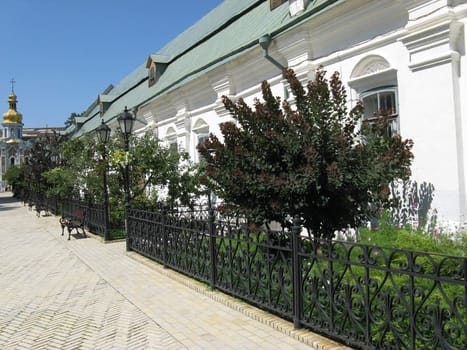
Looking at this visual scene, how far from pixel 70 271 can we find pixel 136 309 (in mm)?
3592

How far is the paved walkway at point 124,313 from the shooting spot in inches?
187

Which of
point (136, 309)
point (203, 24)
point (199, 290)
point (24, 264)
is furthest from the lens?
point (203, 24)

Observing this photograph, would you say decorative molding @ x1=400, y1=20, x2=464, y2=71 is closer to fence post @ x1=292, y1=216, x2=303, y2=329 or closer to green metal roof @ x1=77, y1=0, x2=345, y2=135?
green metal roof @ x1=77, y1=0, x2=345, y2=135

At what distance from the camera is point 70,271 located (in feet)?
29.6

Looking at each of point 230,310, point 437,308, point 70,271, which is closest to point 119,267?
point 70,271

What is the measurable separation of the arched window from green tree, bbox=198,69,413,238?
6.43 feet

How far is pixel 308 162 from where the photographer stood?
5664 mm

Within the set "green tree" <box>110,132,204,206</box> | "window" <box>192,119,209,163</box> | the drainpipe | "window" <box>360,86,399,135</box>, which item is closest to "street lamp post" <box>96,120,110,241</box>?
"green tree" <box>110,132,204,206</box>

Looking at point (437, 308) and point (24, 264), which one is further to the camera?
point (24, 264)

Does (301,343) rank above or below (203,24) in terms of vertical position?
below

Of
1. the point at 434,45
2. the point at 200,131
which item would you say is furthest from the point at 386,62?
the point at 200,131

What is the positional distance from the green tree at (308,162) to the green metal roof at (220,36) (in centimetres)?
326

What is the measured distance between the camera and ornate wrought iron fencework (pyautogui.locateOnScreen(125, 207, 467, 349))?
3.38 m

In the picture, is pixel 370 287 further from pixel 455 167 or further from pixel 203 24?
pixel 203 24
